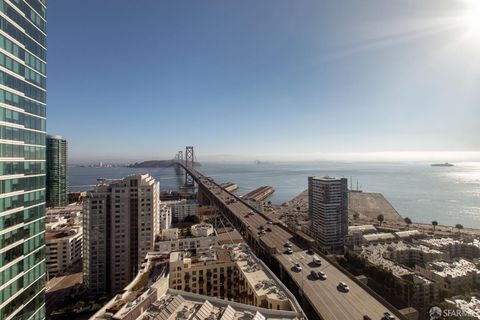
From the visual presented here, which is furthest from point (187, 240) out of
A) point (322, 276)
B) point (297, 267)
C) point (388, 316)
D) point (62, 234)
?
point (388, 316)

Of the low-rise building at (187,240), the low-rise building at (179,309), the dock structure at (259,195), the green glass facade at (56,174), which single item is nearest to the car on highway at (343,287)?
the low-rise building at (179,309)

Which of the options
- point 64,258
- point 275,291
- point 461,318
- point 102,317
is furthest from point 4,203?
point 64,258

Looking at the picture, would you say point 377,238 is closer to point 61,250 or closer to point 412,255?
point 412,255

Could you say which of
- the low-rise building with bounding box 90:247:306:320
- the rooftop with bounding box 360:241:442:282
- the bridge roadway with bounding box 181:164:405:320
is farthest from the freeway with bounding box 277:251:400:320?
the rooftop with bounding box 360:241:442:282

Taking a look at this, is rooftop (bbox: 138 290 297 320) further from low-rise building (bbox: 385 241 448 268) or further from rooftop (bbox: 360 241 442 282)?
low-rise building (bbox: 385 241 448 268)

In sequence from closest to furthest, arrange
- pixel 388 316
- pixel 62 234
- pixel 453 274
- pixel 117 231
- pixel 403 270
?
pixel 388 316 → pixel 453 274 → pixel 117 231 → pixel 403 270 → pixel 62 234
